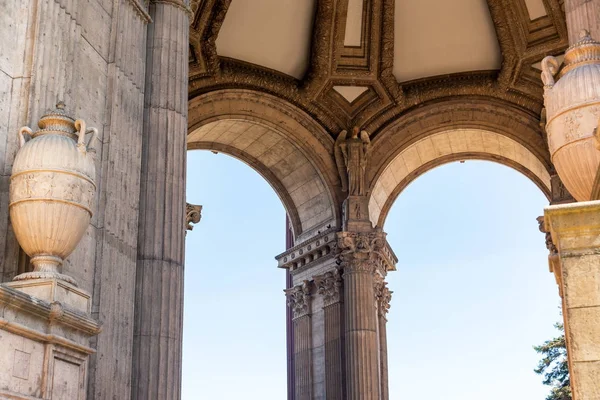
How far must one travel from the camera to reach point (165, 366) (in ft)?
39.2

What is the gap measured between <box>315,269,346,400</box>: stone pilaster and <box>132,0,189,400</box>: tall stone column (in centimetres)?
1188

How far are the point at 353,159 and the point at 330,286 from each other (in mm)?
3504

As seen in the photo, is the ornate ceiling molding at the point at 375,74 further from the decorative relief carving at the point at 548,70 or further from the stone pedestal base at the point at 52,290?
the decorative relief carving at the point at 548,70

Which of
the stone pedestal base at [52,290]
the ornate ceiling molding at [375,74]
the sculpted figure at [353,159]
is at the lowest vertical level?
the stone pedestal base at [52,290]

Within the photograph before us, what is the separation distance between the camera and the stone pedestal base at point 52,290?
29.6 ft

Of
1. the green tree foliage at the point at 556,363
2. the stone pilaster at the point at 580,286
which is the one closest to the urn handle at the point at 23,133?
the stone pilaster at the point at 580,286

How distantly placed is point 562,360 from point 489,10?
15.9 metres

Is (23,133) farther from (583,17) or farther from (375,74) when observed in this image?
(375,74)

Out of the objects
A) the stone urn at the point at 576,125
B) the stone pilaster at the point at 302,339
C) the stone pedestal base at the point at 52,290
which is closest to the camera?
the stone urn at the point at 576,125

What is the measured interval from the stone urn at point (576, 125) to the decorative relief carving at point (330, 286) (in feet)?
51.3

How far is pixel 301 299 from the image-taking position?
84.8 feet

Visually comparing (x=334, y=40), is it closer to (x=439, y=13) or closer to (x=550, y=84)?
(x=439, y=13)

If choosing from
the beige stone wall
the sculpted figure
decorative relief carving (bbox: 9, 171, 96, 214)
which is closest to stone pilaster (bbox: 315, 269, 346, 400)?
the sculpted figure

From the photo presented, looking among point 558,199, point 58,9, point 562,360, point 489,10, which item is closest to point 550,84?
point 58,9
